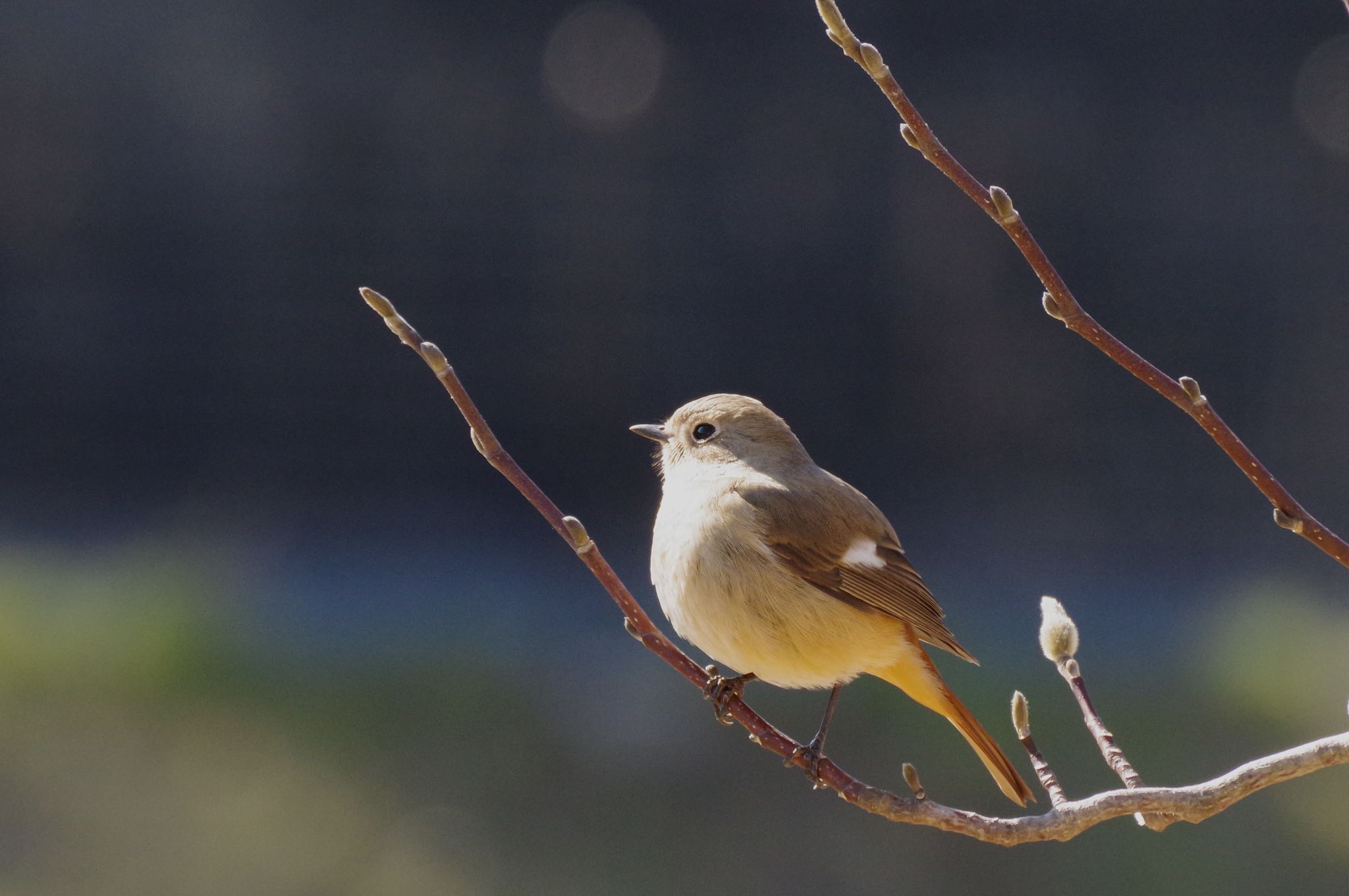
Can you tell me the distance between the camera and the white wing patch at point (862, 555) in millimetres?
2480

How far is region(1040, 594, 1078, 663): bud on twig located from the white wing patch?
0.70m

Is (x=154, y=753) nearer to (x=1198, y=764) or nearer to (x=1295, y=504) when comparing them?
(x=1198, y=764)

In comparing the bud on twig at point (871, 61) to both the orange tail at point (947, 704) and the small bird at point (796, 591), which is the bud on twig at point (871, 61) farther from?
the orange tail at point (947, 704)

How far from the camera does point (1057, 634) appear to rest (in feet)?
5.82

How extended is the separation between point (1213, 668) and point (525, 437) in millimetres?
2628

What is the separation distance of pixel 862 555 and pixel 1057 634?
0.76 metres

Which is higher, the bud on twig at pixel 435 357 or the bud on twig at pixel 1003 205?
the bud on twig at pixel 1003 205

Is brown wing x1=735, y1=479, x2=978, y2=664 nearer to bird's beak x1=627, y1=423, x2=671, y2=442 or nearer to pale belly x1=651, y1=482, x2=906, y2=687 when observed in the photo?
pale belly x1=651, y1=482, x2=906, y2=687

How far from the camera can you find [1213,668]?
460cm

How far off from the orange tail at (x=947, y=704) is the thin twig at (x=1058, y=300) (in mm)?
984

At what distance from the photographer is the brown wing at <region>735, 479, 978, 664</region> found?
242cm

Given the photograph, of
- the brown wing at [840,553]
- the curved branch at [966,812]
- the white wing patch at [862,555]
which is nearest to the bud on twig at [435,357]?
the curved branch at [966,812]

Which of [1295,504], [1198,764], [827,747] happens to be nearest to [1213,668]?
[1198,764]

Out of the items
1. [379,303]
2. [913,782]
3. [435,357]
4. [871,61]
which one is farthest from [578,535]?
[871,61]
